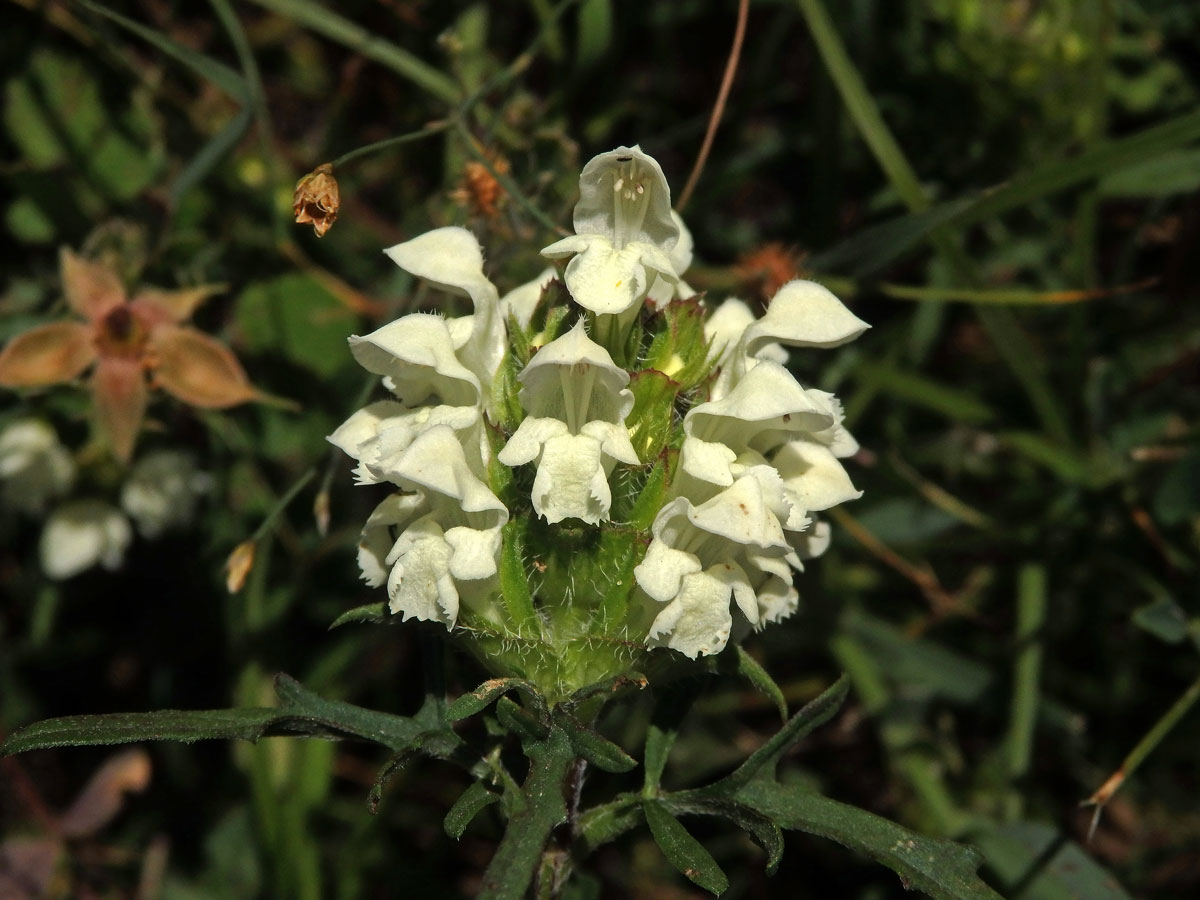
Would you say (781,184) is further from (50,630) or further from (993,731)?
(50,630)

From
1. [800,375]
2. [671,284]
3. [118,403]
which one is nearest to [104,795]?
[118,403]

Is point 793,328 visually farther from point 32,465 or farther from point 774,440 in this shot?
point 32,465

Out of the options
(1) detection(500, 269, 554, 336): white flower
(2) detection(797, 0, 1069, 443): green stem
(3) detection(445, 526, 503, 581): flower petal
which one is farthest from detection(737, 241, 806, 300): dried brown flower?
(3) detection(445, 526, 503, 581): flower petal

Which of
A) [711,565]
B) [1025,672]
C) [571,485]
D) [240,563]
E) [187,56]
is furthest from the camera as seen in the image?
[1025,672]

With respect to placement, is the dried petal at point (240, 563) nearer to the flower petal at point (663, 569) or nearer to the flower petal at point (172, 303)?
the flower petal at point (172, 303)

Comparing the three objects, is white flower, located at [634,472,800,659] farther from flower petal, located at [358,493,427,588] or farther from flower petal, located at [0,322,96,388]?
flower petal, located at [0,322,96,388]

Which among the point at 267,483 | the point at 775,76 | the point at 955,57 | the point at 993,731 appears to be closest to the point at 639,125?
the point at 775,76
